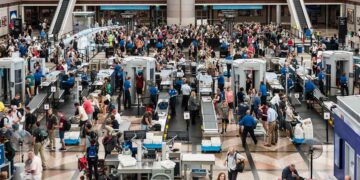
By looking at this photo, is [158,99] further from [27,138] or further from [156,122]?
[27,138]

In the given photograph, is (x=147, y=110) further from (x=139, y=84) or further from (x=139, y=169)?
(x=139, y=84)

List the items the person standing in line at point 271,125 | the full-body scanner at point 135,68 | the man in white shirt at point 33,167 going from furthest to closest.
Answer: the full-body scanner at point 135,68 < the person standing in line at point 271,125 < the man in white shirt at point 33,167

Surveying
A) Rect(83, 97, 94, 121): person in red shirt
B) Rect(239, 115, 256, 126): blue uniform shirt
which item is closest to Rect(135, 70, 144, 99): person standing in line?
Rect(83, 97, 94, 121): person in red shirt

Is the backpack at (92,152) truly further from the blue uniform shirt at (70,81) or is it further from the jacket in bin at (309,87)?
the blue uniform shirt at (70,81)

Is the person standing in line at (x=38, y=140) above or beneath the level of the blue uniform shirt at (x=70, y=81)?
beneath

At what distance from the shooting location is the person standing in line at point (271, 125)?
84.4ft

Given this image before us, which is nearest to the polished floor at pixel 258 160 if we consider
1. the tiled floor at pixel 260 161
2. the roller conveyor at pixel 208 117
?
the tiled floor at pixel 260 161

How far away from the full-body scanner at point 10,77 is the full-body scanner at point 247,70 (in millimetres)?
9246

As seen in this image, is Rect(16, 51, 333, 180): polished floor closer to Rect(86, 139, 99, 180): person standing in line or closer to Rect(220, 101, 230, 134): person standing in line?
Rect(220, 101, 230, 134): person standing in line

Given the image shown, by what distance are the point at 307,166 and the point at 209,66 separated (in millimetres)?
15423

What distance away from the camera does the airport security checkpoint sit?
20312 mm

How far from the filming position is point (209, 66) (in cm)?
3825

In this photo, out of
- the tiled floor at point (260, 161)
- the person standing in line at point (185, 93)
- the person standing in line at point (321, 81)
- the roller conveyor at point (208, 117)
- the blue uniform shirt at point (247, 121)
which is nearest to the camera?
the tiled floor at point (260, 161)

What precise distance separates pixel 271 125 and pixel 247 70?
288 inches
